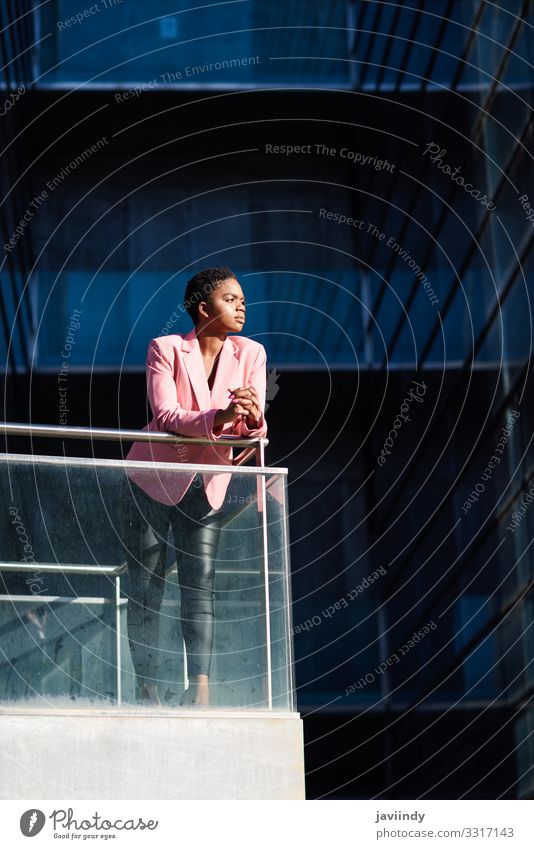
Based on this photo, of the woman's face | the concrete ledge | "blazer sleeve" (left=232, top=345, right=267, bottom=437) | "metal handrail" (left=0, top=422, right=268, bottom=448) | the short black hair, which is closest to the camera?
the concrete ledge

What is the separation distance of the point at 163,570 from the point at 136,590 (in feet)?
0.56

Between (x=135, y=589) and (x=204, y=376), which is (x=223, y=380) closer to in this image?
(x=204, y=376)

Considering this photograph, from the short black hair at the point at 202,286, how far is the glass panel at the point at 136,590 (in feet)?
3.11

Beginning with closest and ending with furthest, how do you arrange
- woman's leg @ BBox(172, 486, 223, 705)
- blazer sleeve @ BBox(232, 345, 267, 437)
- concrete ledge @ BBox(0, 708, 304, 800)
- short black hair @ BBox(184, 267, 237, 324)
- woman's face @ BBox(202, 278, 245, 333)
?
concrete ledge @ BBox(0, 708, 304, 800) → woman's leg @ BBox(172, 486, 223, 705) → blazer sleeve @ BBox(232, 345, 267, 437) → woman's face @ BBox(202, 278, 245, 333) → short black hair @ BBox(184, 267, 237, 324)

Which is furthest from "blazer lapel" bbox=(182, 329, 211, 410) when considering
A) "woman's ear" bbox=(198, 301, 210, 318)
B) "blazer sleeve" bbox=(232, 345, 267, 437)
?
"blazer sleeve" bbox=(232, 345, 267, 437)

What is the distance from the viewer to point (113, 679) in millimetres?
7598

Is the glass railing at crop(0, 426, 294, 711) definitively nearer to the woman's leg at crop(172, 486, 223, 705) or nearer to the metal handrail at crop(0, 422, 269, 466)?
the woman's leg at crop(172, 486, 223, 705)

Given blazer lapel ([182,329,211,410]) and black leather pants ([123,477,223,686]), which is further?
blazer lapel ([182,329,211,410])

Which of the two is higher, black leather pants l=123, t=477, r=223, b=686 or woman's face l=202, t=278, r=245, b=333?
woman's face l=202, t=278, r=245, b=333

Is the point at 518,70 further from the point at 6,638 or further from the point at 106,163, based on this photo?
the point at 6,638

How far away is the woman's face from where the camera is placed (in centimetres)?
814
